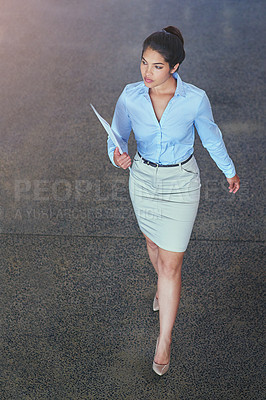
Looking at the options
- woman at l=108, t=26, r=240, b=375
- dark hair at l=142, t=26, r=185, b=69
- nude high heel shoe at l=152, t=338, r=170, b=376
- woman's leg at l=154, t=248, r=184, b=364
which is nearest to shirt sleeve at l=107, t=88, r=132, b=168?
woman at l=108, t=26, r=240, b=375

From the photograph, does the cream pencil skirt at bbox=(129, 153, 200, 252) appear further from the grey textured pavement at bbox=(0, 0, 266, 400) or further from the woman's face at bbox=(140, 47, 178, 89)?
the grey textured pavement at bbox=(0, 0, 266, 400)

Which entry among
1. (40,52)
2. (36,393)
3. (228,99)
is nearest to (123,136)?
(36,393)

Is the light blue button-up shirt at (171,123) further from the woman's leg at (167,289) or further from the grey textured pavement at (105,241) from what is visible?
the grey textured pavement at (105,241)

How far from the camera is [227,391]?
195cm

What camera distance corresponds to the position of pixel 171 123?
1.79 m

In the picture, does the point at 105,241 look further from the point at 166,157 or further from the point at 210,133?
the point at 210,133

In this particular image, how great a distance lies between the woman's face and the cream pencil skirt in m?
0.37

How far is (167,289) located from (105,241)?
0.79 metres

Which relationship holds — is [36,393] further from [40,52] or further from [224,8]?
[224,8]

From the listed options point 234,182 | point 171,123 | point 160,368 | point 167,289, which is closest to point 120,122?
point 171,123

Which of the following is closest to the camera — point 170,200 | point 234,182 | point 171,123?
point 171,123

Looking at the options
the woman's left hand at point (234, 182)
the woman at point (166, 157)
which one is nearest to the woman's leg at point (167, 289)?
the woman at point (166, 157)

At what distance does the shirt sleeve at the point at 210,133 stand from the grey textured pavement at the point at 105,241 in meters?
0.75

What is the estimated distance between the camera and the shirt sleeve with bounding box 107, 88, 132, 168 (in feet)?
6.12
